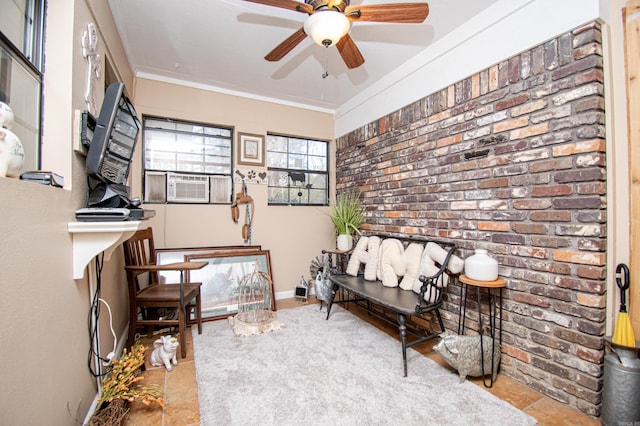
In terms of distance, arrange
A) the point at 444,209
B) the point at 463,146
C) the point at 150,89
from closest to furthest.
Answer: the point at 463,146 < the point at 444,209 < the point at 150,89

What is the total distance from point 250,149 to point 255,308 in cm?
205

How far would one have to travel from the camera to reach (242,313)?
305 cm

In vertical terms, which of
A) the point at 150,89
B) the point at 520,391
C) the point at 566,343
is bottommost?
the point at 520,391

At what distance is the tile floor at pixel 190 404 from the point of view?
5.32 ft

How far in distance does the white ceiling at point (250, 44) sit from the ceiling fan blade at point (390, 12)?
55cm

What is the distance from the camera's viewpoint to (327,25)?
5.70 ft

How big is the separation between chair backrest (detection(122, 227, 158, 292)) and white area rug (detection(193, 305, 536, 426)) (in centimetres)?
80

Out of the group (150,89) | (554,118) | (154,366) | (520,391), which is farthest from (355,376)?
(150,89)

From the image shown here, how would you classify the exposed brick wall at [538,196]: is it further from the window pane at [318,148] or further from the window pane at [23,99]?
the window pane at [23,99]

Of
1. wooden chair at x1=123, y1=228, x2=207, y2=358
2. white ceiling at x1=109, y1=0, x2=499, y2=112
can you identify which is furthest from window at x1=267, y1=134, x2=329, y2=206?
wooden chair at x1=123, y1=228, x2=207, y2=358

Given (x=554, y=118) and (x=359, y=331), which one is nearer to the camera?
(x=554, y=118)

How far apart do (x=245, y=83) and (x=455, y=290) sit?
3341 mm

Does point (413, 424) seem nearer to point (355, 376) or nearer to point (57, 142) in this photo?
point (355, 376)

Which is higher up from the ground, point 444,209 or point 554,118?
point 554,118
